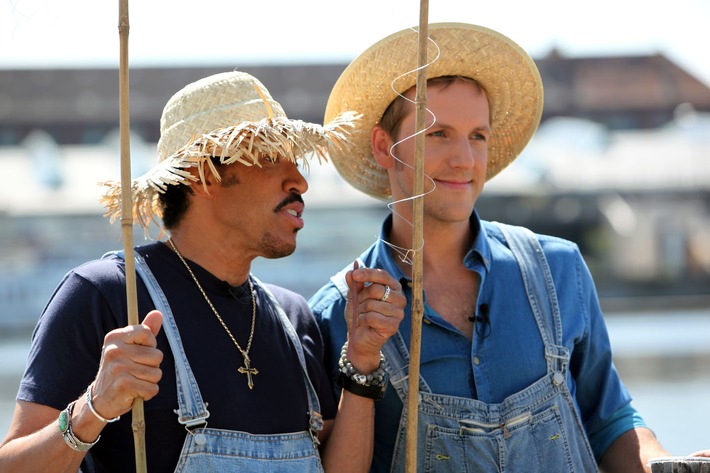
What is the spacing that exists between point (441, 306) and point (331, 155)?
0.71 metres

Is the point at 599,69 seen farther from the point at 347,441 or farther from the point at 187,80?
the point at 347,441

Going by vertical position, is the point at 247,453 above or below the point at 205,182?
below

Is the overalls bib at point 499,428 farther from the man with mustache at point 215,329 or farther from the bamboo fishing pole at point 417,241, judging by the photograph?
the bamboo fishing pole at point 417,241

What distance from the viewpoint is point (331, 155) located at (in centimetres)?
347

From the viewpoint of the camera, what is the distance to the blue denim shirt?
2.96 metres

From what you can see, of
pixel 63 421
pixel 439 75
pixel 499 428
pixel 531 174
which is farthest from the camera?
pixel 531 174

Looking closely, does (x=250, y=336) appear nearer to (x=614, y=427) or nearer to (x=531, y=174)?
(x=614, y=427)

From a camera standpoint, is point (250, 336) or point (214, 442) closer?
point (214, 442)

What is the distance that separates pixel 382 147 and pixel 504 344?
78 cm

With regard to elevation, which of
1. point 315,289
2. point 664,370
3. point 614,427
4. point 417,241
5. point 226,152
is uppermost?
point 226,152

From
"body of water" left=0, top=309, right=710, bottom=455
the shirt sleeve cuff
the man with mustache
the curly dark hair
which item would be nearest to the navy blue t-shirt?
the man with mustache

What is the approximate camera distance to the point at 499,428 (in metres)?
2.89

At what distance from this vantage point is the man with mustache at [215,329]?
236 cm

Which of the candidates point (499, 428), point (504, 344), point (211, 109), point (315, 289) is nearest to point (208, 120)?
point (211, 109)
